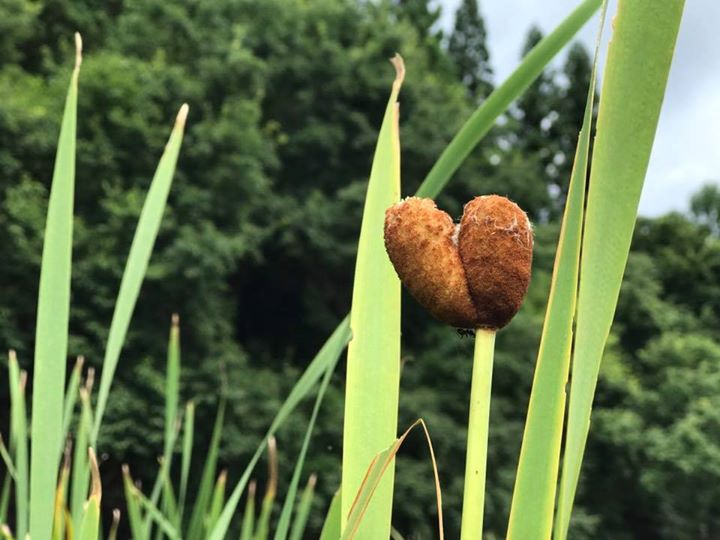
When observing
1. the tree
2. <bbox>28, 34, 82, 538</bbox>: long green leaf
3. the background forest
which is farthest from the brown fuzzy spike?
the tree

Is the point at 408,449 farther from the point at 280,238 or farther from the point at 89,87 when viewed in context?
the point at 89,87

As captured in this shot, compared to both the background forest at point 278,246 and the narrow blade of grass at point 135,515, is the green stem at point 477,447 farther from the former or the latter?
the background forest at point 278,246

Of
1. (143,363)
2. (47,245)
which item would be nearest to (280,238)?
(143,363)

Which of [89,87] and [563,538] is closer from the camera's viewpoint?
[563,538]

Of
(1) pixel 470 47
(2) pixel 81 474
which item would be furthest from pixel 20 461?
(1) pixel 470 47

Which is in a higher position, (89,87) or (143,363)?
(89,87)

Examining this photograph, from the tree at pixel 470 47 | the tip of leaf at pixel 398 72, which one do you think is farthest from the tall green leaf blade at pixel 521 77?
the tree at pixel 470 47

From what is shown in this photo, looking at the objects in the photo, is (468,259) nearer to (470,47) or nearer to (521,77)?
(521,77)
